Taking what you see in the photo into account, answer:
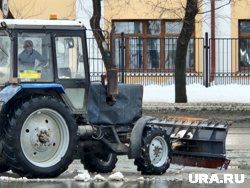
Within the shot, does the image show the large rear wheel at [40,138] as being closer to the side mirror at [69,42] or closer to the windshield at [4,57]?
the windshield at [4,57]

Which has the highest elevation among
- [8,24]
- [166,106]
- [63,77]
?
[8,24]

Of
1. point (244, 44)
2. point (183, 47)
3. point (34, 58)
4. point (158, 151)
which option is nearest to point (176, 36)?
point (244, 44)

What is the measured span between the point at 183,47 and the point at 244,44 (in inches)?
188

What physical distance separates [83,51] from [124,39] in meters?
14.0

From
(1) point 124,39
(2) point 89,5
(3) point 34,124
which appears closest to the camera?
(3) point 34,124

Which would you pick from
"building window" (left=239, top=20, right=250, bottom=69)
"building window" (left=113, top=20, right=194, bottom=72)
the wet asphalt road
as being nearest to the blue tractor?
the wet asphalt road

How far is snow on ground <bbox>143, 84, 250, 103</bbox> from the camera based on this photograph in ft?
86.9

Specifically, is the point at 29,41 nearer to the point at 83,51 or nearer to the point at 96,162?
the point at 83,51

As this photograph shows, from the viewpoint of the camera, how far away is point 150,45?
29.0 metres

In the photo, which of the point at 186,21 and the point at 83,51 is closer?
the point at 83,51

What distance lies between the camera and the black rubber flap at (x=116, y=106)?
12.3 metres

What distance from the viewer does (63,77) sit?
39.3 ft

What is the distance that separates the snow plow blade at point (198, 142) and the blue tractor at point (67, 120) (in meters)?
0.02

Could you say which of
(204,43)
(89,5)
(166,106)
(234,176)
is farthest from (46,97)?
(89,5)
